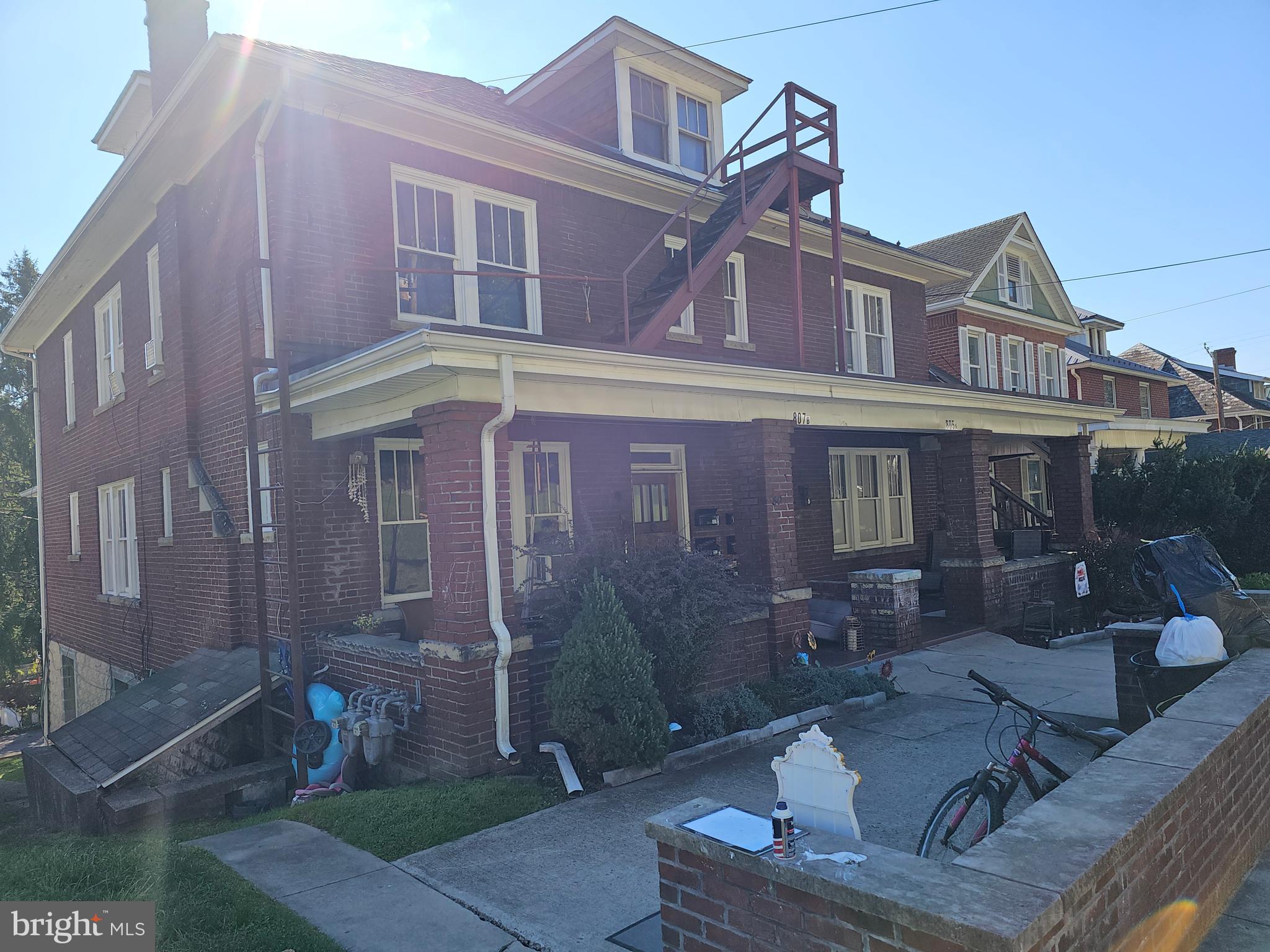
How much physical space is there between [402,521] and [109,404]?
24.6 ft

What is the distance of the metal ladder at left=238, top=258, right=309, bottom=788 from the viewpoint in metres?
8.06

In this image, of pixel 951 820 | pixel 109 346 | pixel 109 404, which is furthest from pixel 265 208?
pixel 951 820

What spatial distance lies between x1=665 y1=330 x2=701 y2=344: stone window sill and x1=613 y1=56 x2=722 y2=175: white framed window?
9.71ft

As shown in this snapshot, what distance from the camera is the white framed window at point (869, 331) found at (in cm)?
1573

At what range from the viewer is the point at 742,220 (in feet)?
36.7

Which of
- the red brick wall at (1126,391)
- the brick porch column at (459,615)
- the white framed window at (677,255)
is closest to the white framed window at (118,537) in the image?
the brick porch column at (459,615)

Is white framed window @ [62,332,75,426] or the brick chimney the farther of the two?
white framed window @ [62,332,75,426]

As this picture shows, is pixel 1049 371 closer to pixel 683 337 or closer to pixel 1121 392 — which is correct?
pixel 1121 392

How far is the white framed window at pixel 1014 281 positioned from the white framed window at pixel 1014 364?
3.51ft

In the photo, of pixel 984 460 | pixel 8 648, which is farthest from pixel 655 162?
pixel 8 648

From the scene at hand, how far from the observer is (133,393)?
13.0m

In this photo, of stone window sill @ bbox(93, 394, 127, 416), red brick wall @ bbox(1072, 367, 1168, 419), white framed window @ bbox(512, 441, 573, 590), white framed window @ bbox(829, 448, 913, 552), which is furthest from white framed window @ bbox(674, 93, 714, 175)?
red brick wall @ bbox(1072, 367, 1168, 419)

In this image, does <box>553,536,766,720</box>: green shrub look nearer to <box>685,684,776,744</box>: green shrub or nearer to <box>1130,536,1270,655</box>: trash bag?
<box>685,684,776,744</box>: green shrub

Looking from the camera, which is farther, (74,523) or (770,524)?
(74,523)
